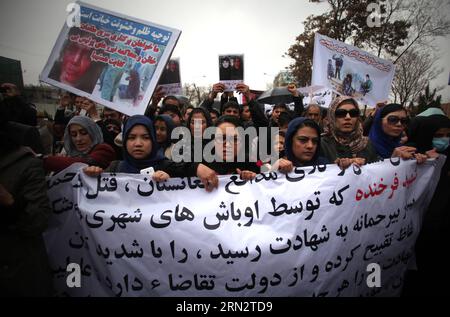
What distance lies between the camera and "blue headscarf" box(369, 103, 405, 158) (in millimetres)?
2895

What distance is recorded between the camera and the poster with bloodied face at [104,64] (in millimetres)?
2877

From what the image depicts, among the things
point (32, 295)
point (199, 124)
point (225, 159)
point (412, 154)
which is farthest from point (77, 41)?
point (412, 154)

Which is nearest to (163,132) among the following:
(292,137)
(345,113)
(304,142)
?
(292,137)

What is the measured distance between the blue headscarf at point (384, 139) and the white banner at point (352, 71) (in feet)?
7.47

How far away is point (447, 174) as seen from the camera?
277 centimetres

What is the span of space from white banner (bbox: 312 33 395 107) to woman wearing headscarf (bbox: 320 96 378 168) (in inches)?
98.5

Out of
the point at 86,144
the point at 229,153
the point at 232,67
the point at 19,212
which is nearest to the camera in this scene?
the point at 19,212

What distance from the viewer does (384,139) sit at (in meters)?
2.96

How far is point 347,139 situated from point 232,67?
3.34 m

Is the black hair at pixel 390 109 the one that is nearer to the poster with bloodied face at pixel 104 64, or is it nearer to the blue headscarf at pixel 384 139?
the blue headscarf at pixel 384 139

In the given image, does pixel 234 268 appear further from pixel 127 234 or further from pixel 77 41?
pixel 77 41

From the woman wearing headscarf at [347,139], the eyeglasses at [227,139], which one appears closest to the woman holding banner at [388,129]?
the woman wearing headscarf at [347,139]

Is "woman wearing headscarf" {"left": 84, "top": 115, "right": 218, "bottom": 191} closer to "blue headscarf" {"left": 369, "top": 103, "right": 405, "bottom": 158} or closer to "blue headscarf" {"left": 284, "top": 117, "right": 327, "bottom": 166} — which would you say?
"blue headscarf" {"left": 284, "top": 117, "right": 327, "bottom": 166}

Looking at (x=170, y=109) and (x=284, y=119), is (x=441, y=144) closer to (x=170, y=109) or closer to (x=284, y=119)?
(x=284, y=119)
